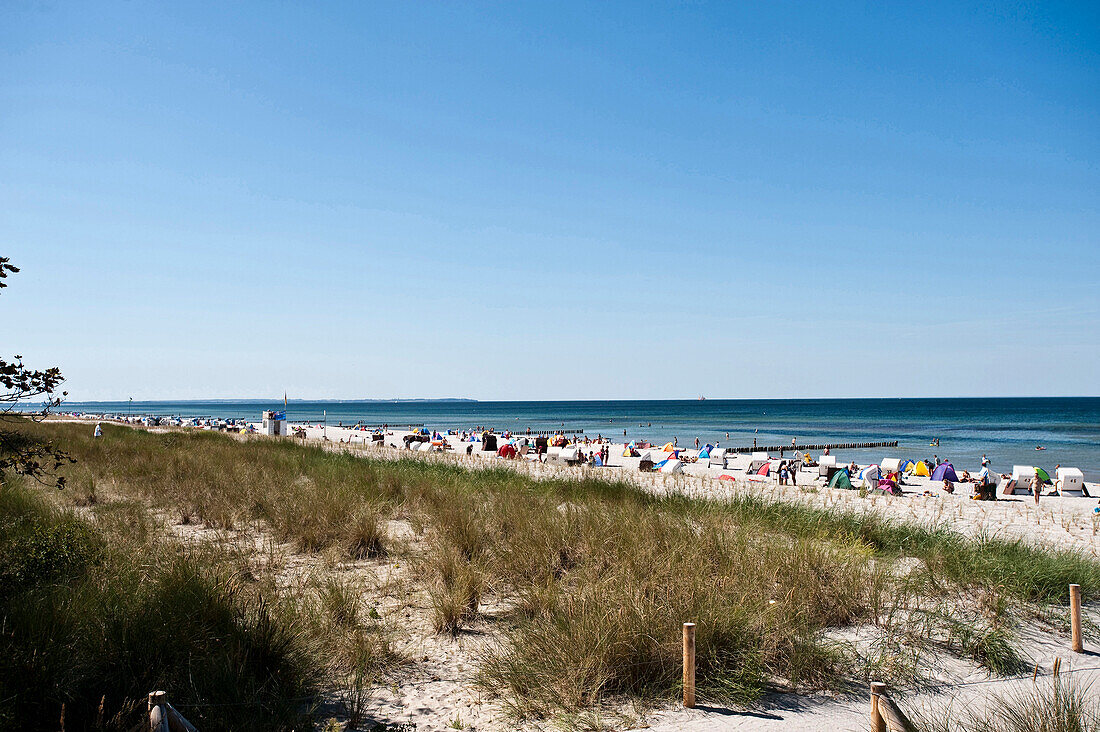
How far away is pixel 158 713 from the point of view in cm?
277

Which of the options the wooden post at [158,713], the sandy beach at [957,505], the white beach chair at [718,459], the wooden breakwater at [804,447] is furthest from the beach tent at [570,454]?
the wooden post at [158,713]

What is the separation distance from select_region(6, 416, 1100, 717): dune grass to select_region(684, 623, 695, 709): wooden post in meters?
0.16

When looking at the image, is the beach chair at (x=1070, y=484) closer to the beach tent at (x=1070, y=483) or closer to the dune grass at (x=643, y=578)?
the beach tent at (x=1070, y=483)

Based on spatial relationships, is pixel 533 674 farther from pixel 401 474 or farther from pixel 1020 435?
pixel 1020 435

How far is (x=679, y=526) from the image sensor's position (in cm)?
710

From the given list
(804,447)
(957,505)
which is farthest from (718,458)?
(804,447)

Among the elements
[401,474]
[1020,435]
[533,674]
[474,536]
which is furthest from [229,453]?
[1020,435]

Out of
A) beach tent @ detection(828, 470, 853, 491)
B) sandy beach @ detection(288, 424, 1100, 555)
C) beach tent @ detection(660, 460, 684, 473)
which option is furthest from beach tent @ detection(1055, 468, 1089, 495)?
beach tent @ detection(660, 460, 684, 473)

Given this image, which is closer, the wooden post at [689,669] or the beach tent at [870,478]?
the wooden post at [689,669]

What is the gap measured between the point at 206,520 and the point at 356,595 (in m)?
4.46

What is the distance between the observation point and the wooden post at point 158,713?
2.76 m

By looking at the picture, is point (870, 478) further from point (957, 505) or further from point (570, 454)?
point (570, 454)

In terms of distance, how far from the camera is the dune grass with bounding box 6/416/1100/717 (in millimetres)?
4262

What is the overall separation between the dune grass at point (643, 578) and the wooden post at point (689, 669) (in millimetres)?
159
